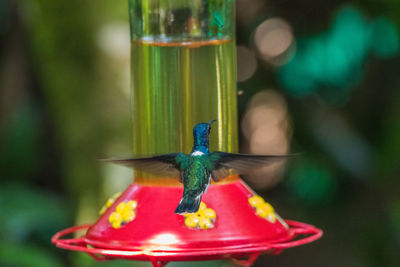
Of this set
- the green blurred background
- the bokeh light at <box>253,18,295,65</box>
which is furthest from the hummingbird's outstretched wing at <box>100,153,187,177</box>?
the bokeh light at <box>253,18,295,65</box>

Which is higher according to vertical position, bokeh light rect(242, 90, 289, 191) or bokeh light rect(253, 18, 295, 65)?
bokeh light rect(253, 18, 295, 65)

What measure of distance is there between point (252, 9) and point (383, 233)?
6.89ft

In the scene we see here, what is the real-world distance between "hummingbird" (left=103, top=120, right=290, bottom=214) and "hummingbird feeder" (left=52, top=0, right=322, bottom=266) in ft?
0.34

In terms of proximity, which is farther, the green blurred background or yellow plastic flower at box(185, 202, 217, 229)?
the green blurred background

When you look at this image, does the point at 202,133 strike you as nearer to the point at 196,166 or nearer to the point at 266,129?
the point at 196,166

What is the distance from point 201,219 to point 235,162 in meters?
0.25

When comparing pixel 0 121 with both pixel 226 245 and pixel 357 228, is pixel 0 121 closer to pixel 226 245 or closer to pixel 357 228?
pixel 357 228

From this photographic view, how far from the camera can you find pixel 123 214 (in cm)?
278

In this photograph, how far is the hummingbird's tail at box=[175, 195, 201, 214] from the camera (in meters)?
2.53

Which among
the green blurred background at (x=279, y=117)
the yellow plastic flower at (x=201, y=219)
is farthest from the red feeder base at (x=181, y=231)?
the green blurred background at (x=279, y=117)

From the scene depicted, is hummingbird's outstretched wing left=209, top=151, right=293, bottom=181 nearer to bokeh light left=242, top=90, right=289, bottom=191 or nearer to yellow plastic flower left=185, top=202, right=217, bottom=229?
yellow plastic flower left=185, top=202, right=217, bottom=229

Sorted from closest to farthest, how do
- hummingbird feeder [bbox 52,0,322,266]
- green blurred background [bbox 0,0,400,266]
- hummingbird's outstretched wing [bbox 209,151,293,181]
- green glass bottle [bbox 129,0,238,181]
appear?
1. hummingbird's outstretched wing [bbox 209,151,293,181]
2. hummingbird feeder [bbox 52,0,322,266]
3. green glass bottle [bbox 129,0,238,181]
4. green blurred background [bbox 0,0,400,266]

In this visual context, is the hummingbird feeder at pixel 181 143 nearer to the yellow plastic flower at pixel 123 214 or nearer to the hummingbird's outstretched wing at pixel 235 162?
the yellow plastic flower at pixel 123 214

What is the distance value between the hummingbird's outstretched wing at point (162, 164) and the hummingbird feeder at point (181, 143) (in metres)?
0.17
